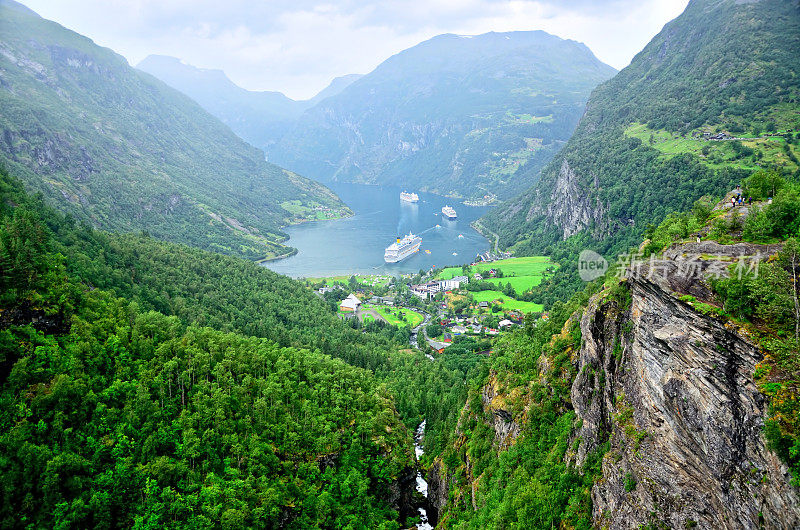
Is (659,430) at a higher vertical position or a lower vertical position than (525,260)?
higher

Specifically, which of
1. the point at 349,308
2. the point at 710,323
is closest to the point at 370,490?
the point at 710,323

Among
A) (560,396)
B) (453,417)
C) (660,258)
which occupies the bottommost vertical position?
(453,417)

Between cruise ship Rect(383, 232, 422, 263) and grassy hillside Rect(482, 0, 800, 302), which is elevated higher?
grassy hillside Rect(482, 0, 800, 302)

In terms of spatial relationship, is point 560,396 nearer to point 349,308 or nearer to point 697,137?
point 349,308

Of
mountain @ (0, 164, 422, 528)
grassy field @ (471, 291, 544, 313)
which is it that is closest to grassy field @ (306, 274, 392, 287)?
grassy field @ (471, 291, 544, 313)

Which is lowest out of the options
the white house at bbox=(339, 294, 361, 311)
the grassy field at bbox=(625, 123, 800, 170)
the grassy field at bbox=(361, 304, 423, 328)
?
the grassy field at bbox=(361, 304, 423, 328)

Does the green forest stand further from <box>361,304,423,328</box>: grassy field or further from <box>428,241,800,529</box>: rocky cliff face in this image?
<box>361,304,423,328</box>: grassy field
